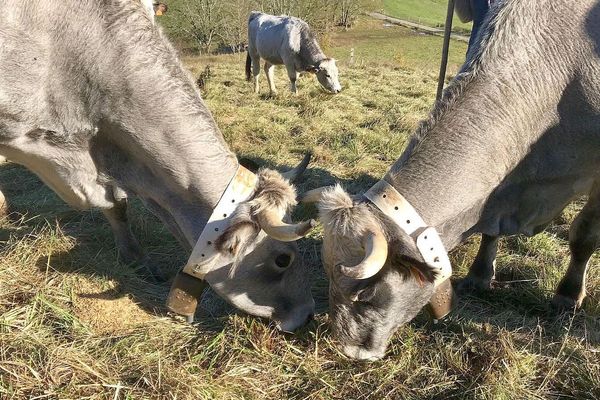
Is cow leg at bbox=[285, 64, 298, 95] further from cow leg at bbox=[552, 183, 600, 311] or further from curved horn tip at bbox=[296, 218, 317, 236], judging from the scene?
curved horn tip at bbox=[296, 218, 317, 236]

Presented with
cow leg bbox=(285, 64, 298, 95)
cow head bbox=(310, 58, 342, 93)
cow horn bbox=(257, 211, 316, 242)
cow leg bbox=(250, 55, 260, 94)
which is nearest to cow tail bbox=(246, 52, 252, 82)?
cow leg bbox=(250, 55, 260, 94)

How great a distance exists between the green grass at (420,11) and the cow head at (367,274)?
5898 cm

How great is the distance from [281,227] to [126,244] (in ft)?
7.37

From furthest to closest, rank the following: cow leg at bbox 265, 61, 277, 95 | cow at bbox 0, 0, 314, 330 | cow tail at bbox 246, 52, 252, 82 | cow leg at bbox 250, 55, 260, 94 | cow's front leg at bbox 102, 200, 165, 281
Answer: cow tail at bbox 246, 52, 252, 82, cow leg at bbox 250, 55, 260, 94, cow leg at bbox 265, 61, 277, 95, cow's front leg at bbox 102, 200, 165, 281, cow at bbox 0, 0, 314, 330

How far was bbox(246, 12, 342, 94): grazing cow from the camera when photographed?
1313cm

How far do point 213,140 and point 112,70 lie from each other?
2.56 ft

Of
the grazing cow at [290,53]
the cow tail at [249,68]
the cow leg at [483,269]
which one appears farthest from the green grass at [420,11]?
the cow leg at [483,269]

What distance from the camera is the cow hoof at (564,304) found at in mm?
3932

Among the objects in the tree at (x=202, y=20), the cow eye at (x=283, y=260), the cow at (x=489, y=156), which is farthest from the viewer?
the tree at (x=202, y=20)

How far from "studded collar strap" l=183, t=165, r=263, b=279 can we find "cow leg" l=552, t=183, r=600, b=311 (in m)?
2.47

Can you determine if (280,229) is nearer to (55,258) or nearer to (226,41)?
(55,258)

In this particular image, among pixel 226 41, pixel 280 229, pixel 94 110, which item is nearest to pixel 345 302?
pixel 280 229

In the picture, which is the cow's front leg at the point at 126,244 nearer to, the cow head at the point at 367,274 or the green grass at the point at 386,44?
the cow head at the point at 367,274

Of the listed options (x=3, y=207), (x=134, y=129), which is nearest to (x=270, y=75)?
(x=3, y=207)
